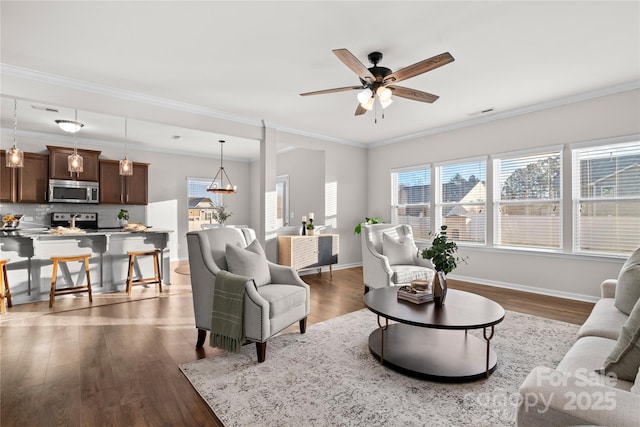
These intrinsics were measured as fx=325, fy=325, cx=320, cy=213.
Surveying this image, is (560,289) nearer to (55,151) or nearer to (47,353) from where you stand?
(47,353)

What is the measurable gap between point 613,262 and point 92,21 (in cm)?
607

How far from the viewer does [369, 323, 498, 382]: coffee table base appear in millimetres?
2295

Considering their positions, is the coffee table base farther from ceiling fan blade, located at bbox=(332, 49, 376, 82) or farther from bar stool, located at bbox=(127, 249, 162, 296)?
bar stool, located at bbox=(127, 249, 162, 296)

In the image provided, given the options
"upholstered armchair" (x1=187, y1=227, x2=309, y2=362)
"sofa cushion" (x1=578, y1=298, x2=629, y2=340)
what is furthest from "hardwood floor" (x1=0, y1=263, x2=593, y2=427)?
"sofa cushion" (x1=578, y1=298, x2=629, y2=340)

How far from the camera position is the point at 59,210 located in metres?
6.51

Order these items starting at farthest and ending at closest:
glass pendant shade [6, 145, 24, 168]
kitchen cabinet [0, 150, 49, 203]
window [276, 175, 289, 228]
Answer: window [276, 175, 289, 228] < kitchen cabinet [0, 150, 49, 203] < glass pendant shade [6, 145, 24, 168]

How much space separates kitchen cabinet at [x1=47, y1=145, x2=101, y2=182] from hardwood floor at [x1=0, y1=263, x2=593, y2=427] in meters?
2.99

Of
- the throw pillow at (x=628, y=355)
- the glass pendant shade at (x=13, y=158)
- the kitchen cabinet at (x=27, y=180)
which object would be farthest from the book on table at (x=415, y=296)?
the kitchen cabinet at (x=27, y=180)

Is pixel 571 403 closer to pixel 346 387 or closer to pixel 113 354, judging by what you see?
pixel 346 387

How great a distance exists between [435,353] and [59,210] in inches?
290

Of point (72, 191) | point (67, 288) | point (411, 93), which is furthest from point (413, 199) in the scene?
point (72, 191)

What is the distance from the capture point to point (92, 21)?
2633 millimetres

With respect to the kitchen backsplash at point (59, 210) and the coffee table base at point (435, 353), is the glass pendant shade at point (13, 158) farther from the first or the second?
the coffee table base at point (435, 353)

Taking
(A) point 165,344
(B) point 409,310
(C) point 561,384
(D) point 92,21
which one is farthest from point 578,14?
(A) point 165,344
